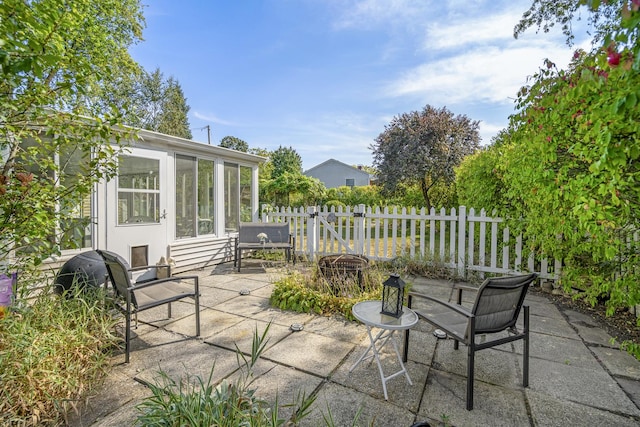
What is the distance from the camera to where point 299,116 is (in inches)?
419

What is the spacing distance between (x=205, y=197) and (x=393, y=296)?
5063 millimetres

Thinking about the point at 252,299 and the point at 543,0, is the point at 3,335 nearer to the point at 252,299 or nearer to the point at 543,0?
the point at 252,299

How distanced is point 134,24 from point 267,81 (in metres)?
5.01

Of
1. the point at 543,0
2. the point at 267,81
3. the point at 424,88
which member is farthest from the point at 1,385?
the point at 543,0

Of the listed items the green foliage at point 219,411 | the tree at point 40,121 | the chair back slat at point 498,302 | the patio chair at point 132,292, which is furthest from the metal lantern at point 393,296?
the tree at point 40,121

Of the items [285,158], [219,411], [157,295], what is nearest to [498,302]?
[219,411]

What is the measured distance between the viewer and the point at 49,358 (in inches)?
80.8

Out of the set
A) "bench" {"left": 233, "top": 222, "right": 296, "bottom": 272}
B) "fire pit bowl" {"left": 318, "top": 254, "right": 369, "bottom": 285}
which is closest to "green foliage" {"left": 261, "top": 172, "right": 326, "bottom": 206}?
"bench" {"left": 233, "top": 222, "right": 296, "bottom": 272}

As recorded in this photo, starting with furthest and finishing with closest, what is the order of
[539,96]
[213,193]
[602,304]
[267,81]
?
[267,81]
[213,193]
[602,304]
[539,96]

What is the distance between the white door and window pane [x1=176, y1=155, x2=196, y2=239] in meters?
0.30

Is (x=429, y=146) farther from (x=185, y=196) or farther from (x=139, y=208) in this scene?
(x=139, y=208)

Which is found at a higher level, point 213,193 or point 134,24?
point 134,24

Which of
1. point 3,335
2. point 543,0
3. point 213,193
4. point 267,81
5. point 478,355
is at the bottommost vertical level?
point 478,355

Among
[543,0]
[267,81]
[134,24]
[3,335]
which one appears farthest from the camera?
[134,24]
